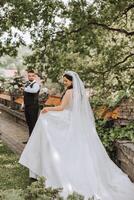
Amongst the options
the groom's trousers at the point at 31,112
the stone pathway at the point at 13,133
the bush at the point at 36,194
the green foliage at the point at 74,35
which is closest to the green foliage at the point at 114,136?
the groom's trousers at the point at 31,112

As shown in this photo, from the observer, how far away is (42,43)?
55.1 feet

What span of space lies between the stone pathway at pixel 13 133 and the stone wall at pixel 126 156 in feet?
10.8

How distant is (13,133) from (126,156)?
7214 mm

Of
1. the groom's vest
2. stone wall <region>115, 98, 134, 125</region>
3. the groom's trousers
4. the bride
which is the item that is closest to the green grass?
the bride

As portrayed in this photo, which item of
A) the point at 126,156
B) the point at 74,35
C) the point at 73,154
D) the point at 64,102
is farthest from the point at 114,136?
the point at 74,35

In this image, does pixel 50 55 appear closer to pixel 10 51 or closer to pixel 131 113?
pixel 10 51

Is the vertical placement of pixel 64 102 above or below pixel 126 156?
above

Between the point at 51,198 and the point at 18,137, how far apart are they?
1083cm

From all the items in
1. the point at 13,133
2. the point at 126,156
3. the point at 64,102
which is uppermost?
the point at 64,102

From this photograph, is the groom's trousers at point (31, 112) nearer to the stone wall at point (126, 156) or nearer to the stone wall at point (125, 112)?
the stone wall at point (125, 112)

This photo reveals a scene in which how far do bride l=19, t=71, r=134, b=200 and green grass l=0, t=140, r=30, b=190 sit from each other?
41cm

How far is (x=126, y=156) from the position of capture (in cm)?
830

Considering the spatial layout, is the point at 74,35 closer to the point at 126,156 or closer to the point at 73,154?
the point at 126,156

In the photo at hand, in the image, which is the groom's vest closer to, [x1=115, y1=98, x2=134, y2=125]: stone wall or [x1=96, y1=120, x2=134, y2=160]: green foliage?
[x1=115, y1=98, x2=134, y2=125]: stone wall
